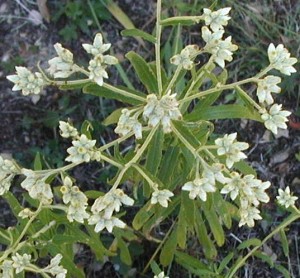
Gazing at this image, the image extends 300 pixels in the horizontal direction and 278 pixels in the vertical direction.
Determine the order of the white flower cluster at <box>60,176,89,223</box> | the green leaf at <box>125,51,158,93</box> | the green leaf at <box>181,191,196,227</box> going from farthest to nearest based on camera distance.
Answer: the green leaf at <box>181,191,196,227</box>, the green leaf at <box>125,51,158,93</box>, the white flower cluster at <box>60,176,89,223</box>

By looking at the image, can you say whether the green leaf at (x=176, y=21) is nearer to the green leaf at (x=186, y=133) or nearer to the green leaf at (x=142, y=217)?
the green leaf at (x=186, y=133)

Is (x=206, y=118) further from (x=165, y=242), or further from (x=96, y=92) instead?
(x=165, y=242)

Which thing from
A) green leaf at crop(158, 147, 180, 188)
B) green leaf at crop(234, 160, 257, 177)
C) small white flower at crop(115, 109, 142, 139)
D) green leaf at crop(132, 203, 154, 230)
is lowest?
green leaf at crop(132, 203, 154, 230)

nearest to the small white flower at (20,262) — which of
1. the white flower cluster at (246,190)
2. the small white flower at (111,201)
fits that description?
the small white flower at (111,201)

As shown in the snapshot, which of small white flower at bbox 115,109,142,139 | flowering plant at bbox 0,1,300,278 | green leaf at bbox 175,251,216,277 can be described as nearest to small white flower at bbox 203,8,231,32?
flowering plant at bbox 0,1,300,278

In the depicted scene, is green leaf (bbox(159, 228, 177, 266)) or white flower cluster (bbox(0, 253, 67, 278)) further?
green leaf (bbox(159, 228, 177, 266))

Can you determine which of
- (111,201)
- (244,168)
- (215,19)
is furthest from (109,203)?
(244,168)

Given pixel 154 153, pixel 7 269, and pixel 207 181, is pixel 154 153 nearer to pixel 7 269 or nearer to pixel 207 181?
pixel 207 181

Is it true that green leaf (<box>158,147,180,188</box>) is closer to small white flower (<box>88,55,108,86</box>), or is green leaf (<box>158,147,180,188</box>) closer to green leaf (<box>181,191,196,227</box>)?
green leaf (<box>181,191,196,227</box>)
